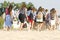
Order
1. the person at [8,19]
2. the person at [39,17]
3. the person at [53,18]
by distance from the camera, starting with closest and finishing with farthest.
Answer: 1. the person at [8,19]
2. the person at [39,17]
3. the person at [53,18]

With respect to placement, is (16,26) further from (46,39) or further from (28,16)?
(46,39)

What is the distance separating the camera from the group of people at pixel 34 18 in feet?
47.3

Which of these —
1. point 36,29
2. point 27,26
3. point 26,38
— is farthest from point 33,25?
point 26,38

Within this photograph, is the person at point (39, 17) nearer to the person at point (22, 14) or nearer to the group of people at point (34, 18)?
the group of people at point (34, 18)

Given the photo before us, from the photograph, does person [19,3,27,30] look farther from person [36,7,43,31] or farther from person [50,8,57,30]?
person [50,8,57,30]

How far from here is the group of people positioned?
14406 mm

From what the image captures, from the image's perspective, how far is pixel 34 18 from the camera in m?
14.9

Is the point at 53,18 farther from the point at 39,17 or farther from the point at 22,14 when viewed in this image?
the point at 22,14

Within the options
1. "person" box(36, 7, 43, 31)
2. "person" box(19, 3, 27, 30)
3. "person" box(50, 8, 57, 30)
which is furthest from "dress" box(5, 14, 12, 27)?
"person" box(50, 8, 57, 30)

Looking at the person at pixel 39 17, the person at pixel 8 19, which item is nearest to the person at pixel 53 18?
the person at pixel 39 17

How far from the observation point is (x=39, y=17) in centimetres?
1472

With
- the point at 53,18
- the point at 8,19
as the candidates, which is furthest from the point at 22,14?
the point at 53,18

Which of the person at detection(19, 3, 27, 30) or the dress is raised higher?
the person at detection(19, 3, 27, 30)

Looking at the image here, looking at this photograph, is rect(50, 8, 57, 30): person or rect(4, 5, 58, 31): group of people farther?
rect(50, 8, 57, 30): person
